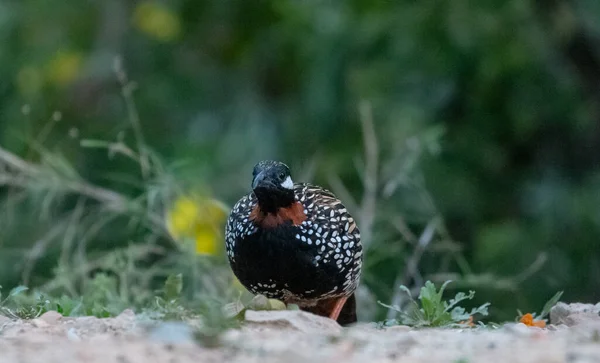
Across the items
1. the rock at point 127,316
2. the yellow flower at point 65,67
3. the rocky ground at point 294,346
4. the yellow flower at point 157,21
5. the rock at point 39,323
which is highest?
the yellow flower at point 157,21

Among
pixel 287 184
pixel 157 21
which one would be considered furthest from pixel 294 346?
pixel 157 21

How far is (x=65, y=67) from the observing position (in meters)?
14.7

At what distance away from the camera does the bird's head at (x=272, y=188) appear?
20.4ft

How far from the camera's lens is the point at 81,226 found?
8977mm

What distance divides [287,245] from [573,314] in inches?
58.4

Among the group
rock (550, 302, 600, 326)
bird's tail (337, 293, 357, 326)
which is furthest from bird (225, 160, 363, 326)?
rock (550, 302, 600, 326)

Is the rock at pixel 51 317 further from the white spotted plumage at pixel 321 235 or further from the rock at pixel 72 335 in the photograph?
the white spotted plumage at pixel 321 235

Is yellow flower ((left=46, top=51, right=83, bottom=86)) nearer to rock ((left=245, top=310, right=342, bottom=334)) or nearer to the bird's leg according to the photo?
the bird's leg

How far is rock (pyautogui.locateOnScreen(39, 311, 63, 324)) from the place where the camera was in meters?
5.64

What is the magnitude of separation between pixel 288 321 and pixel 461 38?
22.9ft

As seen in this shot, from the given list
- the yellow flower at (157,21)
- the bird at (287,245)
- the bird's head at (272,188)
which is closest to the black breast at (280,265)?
the bird at (287,245)

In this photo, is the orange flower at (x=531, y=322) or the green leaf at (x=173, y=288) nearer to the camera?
the orange flower at (x=531, y=322)

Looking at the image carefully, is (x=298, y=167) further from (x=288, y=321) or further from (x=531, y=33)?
(x=288, y=321)

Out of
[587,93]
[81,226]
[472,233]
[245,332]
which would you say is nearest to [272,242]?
[245,332]
